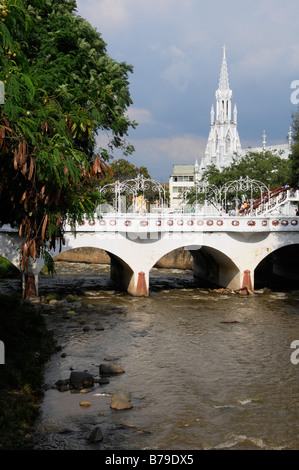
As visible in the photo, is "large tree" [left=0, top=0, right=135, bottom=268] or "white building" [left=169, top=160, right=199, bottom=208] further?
"white building" [left=169, top=160, right=199, bottom=208]

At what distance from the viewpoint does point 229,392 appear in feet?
51.6

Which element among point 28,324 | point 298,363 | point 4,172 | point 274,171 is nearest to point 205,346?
point 298,363

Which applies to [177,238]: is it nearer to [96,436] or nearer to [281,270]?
[281,270]

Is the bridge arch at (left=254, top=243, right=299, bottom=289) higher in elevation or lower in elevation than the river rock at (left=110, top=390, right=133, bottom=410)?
higher

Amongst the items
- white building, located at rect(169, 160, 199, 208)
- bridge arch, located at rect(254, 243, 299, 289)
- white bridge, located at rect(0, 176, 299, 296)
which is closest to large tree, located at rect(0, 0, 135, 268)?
white bridge, located at rect(0, 176, 299, 296)

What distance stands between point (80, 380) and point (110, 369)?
171 centimetres

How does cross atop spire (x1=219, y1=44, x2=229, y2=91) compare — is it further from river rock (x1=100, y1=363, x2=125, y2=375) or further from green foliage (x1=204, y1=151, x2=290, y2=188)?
river rock (x1=100, y1=363, x2=125, y2=375)

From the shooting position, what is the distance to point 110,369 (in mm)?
17391

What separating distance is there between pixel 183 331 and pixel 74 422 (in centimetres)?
1105

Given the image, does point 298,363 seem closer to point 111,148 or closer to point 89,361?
point 89,361

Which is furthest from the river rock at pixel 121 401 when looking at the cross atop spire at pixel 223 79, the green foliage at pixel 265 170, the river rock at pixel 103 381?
the cross atop spire at pixel 223 79

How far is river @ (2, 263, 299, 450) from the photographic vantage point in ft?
41.4

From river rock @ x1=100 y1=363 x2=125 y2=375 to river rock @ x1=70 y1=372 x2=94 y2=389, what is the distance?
1116mm

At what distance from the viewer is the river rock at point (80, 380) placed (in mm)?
15758
